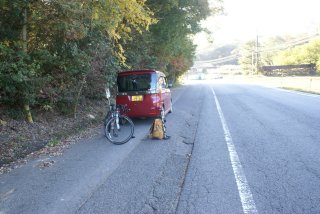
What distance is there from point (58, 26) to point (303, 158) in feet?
23.8

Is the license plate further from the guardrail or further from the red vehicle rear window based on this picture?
the guardrail

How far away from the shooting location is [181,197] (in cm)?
512

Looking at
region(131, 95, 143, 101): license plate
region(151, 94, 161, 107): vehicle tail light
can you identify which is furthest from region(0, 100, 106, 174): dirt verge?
region(151, 94, 161, 107): vehicle tail light

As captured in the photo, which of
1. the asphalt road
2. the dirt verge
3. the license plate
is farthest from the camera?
the license plate

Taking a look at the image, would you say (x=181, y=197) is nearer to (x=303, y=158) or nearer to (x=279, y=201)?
(x=279, y=201)

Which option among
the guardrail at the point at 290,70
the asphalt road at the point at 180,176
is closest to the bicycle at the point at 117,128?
the asphalt road at the point at 180,176

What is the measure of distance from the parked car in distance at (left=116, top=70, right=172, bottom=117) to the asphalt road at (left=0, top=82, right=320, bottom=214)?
2.08 m

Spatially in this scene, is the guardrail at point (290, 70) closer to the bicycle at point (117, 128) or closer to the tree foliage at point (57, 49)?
the tree foliage at point (57, 49)

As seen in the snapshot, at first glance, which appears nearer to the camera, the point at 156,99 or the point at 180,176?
the point at 180,176

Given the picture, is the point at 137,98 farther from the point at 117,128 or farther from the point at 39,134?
the point at 39,134

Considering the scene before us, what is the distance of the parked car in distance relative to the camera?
1197 cm

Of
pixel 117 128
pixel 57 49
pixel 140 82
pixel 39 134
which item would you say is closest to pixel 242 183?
pixel 117 128

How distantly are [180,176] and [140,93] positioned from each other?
6.13 m

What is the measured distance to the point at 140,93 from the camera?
11.9 m
